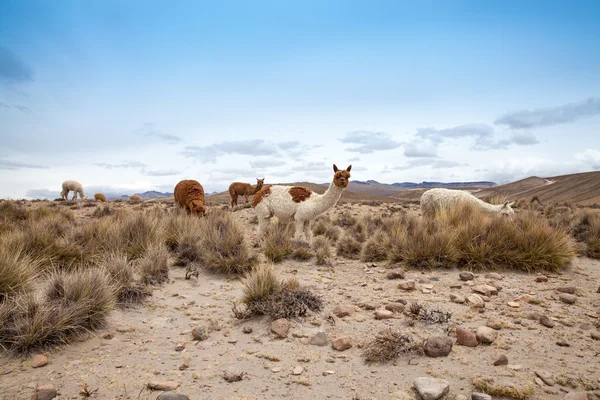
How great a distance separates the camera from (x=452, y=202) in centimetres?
1045

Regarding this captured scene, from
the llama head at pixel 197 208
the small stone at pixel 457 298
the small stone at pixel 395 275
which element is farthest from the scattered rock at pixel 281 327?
the llama head at pixel 197 208

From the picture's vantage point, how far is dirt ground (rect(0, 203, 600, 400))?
9.01 ft

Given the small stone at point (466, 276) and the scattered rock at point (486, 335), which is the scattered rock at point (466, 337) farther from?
the small stone at point (466, 276)

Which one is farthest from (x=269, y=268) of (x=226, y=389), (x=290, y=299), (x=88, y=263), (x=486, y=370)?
(x=88, y=263)

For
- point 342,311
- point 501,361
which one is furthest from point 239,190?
point 501,361

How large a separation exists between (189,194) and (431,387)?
32.1 ft

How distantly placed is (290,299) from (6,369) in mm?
2772

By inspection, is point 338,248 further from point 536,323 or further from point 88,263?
point 88,263

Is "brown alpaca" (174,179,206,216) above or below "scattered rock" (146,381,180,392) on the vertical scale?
above

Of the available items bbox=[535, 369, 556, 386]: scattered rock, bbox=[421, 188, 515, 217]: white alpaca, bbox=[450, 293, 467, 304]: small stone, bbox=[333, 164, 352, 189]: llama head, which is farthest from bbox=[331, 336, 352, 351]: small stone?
bbox=[421, 188, 515, 217]: white alpaca

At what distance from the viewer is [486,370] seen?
292cm

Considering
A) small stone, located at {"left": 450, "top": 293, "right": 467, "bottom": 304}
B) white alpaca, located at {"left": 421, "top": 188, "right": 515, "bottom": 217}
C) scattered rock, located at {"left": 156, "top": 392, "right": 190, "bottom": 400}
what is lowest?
small stone, located at {"left": 450, "top": 293, "right": 467, "bottom": 304}

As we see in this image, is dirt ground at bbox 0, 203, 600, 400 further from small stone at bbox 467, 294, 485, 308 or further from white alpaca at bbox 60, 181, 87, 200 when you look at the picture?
white alpaca at bbox 60, 181, 87, 200

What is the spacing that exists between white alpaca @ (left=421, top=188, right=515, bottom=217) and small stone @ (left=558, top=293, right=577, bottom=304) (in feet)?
17.1
